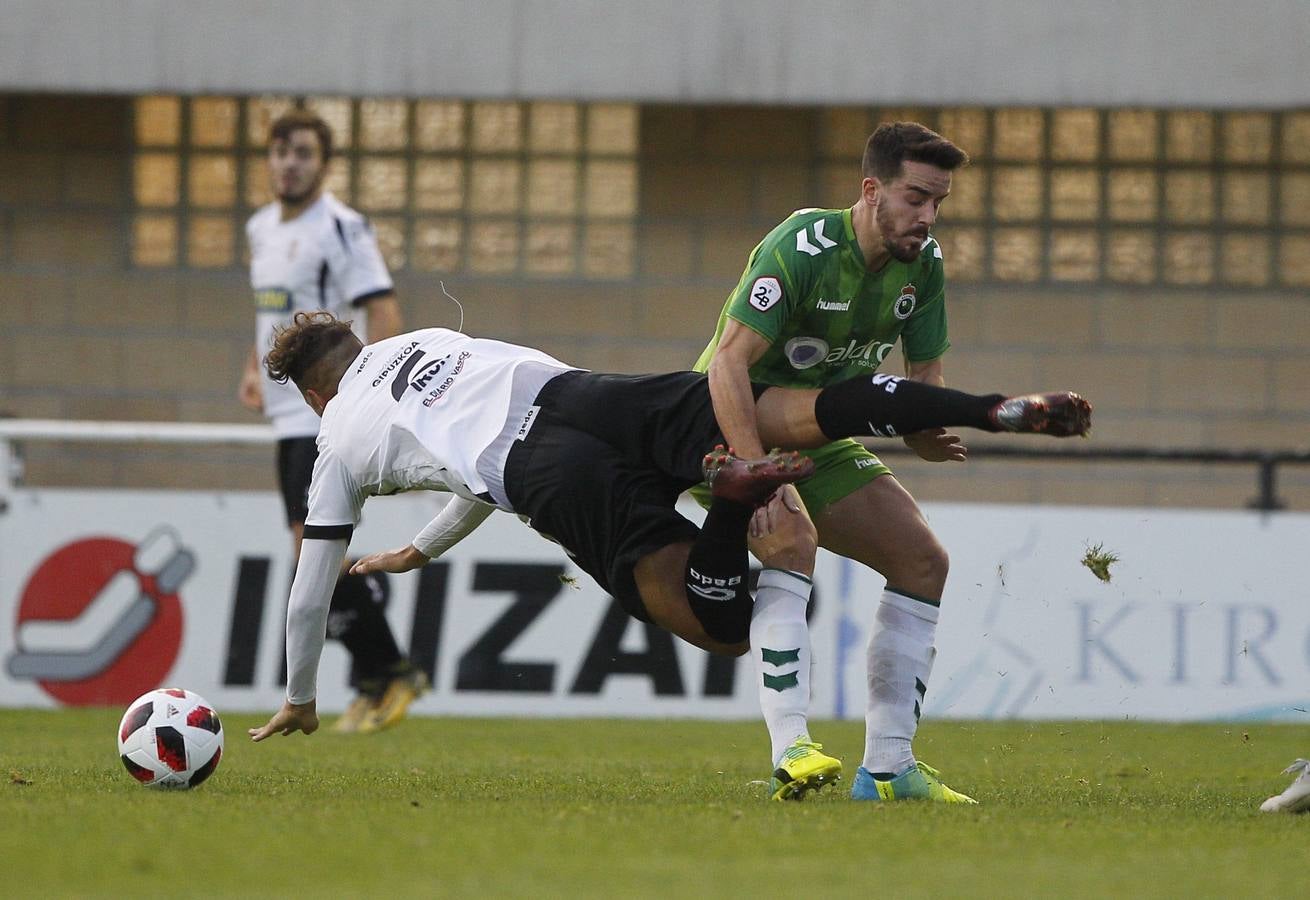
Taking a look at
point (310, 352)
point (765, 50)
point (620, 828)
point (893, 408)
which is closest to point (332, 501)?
point (310, 352)

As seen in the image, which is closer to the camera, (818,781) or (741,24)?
(818,781)

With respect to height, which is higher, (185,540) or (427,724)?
(185,540)

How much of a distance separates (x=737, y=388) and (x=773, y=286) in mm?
308

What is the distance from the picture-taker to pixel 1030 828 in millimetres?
4613

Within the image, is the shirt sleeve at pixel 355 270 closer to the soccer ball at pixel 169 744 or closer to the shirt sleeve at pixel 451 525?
the shirt sleeve at pixel 451 525

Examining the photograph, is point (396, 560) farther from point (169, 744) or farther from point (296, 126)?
point (296, 126)

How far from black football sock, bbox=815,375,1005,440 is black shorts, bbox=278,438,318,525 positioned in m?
3.59

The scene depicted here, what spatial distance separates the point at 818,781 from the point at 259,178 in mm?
7980

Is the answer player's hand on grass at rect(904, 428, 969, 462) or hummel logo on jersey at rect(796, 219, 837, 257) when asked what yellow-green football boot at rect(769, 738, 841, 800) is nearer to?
player's hand on grass at rect(904, 428, 969, 462)

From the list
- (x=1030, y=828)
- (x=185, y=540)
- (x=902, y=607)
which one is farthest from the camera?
(x=185, y=540)

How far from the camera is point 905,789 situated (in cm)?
531

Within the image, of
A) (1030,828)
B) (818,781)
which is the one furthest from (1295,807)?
(818,781)

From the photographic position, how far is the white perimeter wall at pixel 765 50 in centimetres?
1102

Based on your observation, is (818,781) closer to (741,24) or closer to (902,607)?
(902,607)
